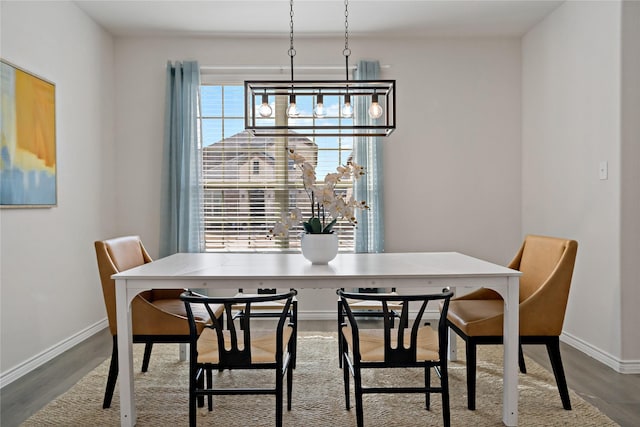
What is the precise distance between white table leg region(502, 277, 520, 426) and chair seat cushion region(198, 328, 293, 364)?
1.06 metres

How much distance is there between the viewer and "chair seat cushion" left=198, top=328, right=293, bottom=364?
219 cm

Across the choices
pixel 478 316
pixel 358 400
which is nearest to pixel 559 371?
pixel 478 316

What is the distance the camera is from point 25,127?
3.14 m

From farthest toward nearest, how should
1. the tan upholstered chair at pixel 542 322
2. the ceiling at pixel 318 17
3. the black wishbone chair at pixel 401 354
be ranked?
the ceiling at pixel 318 17 → the tan upholstered chair at pixel 542 322 → the black wishbone chair at pixel 401 354

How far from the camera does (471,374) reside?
244cm

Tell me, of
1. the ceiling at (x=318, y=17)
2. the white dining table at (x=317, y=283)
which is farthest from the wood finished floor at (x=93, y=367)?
the ceiling at (x=318, y=17)

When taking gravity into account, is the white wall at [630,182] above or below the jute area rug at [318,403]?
above

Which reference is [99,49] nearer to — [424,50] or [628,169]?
[424,50]

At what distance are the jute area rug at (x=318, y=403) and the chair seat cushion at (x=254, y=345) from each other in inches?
15.1

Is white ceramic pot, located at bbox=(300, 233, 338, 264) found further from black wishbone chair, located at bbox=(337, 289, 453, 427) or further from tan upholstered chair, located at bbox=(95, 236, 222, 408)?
tan upholstered chair, located at bbox=(95, 236, 222, 408)

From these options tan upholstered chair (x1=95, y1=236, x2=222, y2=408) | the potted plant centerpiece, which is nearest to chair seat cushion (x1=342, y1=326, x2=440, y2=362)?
the potted plant centerpiece

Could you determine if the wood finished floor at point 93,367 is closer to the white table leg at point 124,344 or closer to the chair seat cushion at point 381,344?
the white table leg at point 124,344

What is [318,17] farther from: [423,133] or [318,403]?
[318,403]

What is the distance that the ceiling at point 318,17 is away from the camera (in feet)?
12.6
